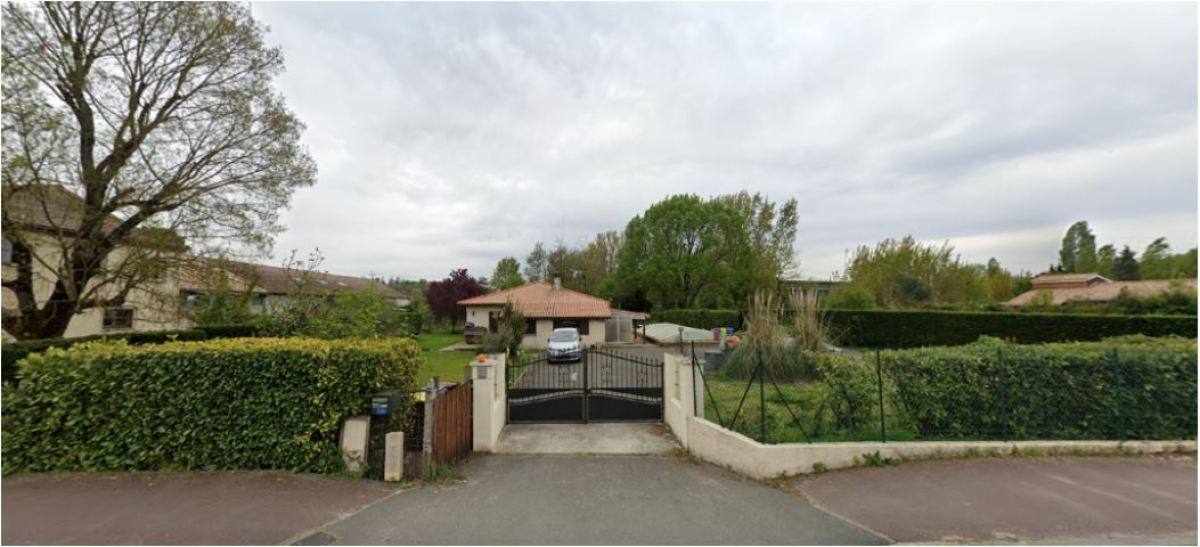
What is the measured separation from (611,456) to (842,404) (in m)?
3.83

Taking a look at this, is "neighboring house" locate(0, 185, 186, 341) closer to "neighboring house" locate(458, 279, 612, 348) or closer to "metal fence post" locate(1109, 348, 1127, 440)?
"neighboring house" locate(458, 279, 612, 348)

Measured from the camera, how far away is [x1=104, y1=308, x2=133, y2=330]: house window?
63.2ft

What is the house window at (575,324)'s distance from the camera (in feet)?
86.7

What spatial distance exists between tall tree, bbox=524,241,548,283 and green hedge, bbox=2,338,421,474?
44.8 metres

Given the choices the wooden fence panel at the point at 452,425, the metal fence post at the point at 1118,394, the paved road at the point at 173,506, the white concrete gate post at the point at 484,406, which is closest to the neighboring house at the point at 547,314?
the white concrete gate post at the point at 484,406

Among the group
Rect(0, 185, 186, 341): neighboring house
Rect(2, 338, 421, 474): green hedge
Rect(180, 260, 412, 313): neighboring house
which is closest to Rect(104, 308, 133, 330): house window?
Rect(0, 185, 186, 341): neighboring house

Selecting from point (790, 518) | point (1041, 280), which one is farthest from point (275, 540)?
point (1041, 280)

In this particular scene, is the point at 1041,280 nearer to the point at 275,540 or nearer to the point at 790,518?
the point at 790,518

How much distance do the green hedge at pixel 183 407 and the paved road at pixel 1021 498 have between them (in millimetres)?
6221

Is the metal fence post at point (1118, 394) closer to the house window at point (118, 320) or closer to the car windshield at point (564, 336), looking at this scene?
the car windshield at point (564, 336)

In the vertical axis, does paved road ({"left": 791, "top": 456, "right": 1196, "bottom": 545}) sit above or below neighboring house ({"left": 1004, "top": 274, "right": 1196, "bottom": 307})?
below

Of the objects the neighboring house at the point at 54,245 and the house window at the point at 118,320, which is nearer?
the neighboring house at the point at 54,245

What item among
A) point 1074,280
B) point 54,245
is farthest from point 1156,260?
point 54,245

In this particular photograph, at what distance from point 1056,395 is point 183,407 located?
Answer: 12145 mm
